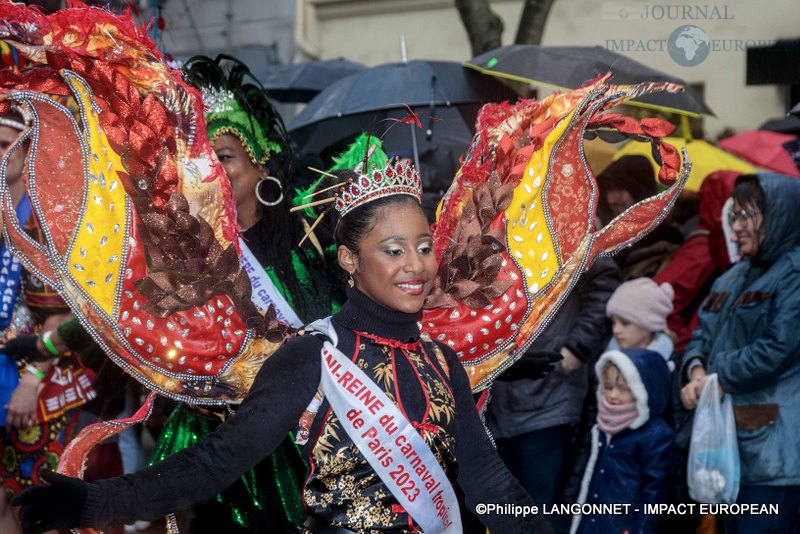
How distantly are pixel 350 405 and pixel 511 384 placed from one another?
2.32 m

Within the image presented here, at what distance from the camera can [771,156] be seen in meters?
5.65

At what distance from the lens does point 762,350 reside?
3.67 meters

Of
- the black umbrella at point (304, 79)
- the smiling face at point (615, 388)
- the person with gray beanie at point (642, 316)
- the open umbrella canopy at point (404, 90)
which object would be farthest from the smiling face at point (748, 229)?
the black umbrella at point (304, 79)

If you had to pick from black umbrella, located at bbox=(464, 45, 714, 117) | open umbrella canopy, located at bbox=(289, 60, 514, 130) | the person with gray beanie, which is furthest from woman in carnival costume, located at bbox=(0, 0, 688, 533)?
open umbrella canopy, located at bbox=(289, 60, 514, 130)

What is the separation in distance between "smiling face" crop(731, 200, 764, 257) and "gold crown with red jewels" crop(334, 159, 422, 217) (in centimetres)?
207

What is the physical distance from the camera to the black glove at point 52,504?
1811mm

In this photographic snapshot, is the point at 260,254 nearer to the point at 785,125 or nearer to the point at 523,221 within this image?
the point at 523,221

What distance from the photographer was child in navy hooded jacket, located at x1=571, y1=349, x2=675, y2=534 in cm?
392

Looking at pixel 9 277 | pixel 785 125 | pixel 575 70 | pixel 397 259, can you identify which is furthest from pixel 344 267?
pixel 785 125

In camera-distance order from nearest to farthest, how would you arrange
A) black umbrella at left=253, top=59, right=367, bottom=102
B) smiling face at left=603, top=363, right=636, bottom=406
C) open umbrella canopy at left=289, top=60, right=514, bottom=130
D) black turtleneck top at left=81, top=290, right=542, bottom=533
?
black turtleneck top at left=81, top=290, right=542, bottom=533, smiling face at left=603, top=363, right=636, bottom=406, open umbrella canopy at left=289, top=60, right=514, bottom=130, black umbrella at left=253, top=59, right=367, bottom=102

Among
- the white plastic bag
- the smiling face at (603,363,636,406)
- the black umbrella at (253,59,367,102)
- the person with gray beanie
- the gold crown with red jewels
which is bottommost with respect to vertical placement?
the white plastic bag

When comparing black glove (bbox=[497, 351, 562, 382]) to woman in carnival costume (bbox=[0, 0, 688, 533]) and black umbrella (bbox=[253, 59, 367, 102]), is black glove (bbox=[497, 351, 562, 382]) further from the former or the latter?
black umbrella (bbox=[253, 59, 367, 102])

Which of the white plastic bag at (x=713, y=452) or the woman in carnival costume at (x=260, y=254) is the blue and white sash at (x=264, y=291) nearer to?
the woman in carnival costume at (x=260, y=254)

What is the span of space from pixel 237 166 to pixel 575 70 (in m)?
2.08
